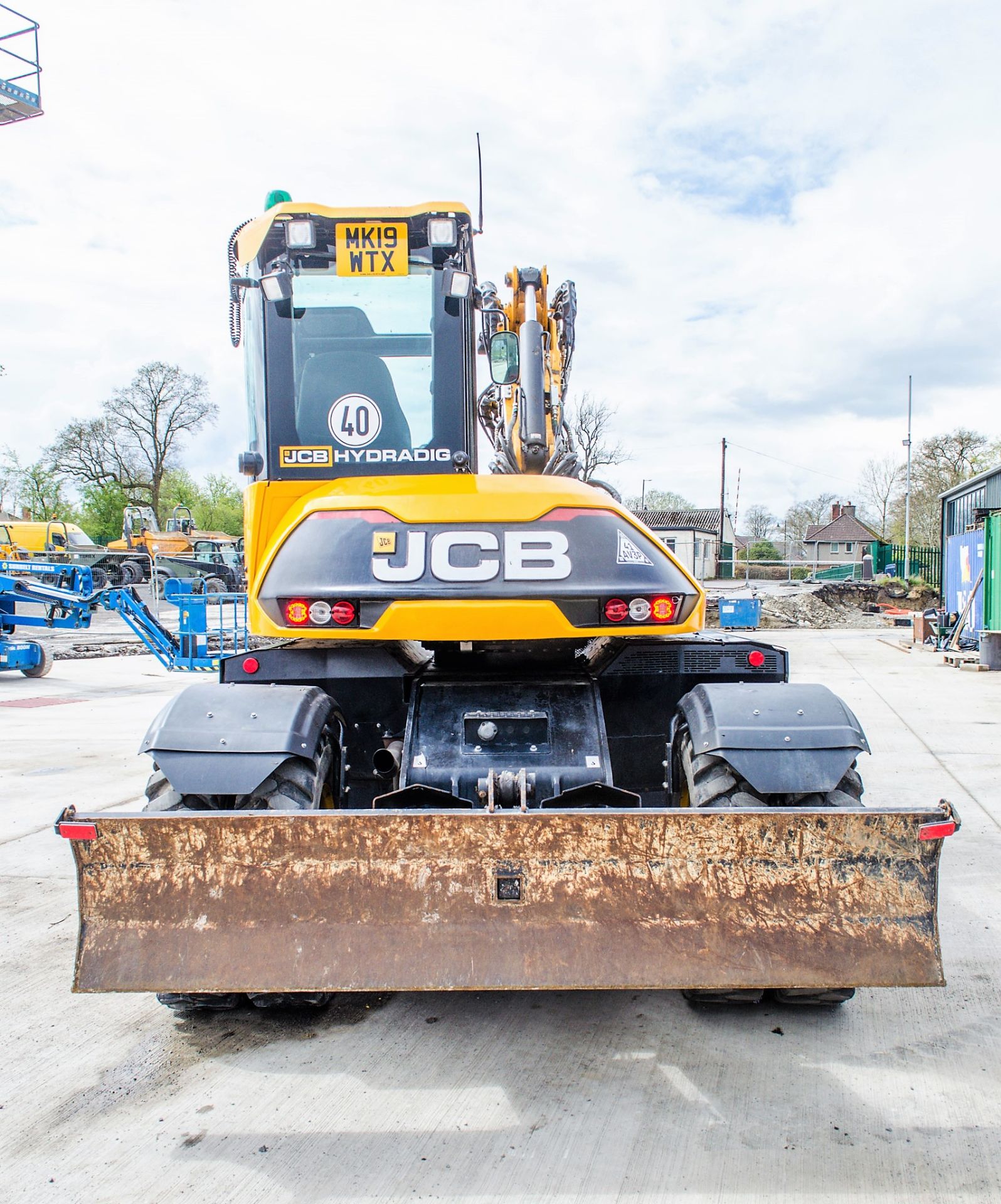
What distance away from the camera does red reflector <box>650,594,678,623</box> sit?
11.0ft

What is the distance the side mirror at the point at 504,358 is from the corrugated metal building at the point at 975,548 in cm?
1391

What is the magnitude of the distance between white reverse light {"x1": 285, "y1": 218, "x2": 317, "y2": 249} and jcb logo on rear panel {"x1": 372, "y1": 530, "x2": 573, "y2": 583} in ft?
5.41

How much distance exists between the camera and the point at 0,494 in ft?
171

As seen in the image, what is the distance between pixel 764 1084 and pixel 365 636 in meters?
2.00

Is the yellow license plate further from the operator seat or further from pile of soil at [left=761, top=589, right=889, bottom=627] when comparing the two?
pile of soil at [left=761, top=589, right=889, bottom=627]

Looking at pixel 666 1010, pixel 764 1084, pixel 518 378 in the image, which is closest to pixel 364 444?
pixel 518 378

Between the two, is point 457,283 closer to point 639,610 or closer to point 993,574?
point 639,610

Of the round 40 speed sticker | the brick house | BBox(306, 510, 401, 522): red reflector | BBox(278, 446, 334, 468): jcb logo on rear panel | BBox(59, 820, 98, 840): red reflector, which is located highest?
the brick house

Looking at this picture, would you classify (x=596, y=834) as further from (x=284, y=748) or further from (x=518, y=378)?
(x=518, y=378)

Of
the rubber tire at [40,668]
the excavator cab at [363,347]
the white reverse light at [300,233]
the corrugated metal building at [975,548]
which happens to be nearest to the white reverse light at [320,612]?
the excavator cab at [363,347]

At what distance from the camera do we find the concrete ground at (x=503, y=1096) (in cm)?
243

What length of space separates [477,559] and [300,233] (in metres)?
1.88

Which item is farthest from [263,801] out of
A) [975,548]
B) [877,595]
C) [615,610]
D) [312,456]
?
[877,595]

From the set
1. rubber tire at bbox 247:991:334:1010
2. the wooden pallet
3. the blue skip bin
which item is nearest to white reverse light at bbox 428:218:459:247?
rubber tire at bbox 247:991:334:1010
